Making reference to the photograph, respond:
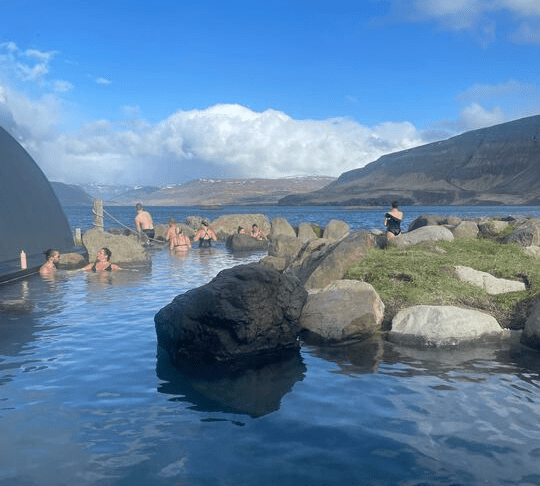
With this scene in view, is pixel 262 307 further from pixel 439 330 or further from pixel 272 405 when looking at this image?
pixel 439 330

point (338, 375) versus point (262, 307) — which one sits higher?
point (262, 307)

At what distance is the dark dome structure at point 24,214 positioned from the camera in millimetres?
22047

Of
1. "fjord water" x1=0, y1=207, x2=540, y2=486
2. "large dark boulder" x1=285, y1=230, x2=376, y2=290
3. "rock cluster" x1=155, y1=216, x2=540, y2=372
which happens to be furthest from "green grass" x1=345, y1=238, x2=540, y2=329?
"fjord water" x1=0, y1=207, x2=540, y2=486

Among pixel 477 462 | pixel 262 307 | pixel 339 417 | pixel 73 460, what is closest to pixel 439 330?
pixel 262 307

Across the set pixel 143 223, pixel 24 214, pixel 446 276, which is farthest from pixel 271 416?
pixel 143 223

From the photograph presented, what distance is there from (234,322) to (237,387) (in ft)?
4.89

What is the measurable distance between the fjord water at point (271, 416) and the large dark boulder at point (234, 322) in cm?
49

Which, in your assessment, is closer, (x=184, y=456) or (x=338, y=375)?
(x=184, y=456)

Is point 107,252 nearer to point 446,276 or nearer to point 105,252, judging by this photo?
point 105,252

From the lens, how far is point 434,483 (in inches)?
229

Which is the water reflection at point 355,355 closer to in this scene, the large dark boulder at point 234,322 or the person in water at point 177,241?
the large dark boulder at point 234,322

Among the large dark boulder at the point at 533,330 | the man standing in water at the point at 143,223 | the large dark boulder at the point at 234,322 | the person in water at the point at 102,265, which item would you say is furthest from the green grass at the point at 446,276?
the man standing in water at the point at 143,223

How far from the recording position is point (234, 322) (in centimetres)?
1005

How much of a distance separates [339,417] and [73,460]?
336cm
